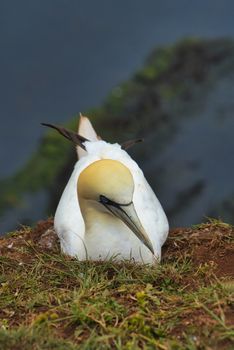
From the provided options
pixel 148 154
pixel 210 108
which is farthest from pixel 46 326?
pixel 210 108

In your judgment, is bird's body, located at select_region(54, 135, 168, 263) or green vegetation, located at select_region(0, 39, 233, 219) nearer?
bird's body, located at select_region(54, 135, 168, 263)

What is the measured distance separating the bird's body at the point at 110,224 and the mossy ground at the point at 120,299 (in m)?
0.15

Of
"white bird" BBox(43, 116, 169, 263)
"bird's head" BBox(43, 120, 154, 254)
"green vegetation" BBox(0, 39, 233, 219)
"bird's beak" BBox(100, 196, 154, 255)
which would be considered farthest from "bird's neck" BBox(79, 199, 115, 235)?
"green vegetation" BBox(0, 39, 233, 219)

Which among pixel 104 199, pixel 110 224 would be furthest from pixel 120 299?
pixel 110 224

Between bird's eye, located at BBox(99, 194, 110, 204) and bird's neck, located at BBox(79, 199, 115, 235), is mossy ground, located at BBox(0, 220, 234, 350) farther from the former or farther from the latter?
bird's eye, located at BBox(99, 194, 110, 204)

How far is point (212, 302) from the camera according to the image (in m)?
4.66

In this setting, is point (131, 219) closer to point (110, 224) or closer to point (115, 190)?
point (115, 190)

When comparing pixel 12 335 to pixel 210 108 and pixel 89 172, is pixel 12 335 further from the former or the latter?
pixel 210 108

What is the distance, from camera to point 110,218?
19.0 feet

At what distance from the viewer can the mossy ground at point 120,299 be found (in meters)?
4.33

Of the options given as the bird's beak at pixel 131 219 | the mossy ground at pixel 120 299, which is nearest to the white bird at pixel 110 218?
the bird's beak at pixel 131 219

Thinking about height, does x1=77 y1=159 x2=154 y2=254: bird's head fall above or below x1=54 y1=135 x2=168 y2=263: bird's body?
Answer: above

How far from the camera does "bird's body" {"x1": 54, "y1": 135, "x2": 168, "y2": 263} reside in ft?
17.9

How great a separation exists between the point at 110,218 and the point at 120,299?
3.24ft
